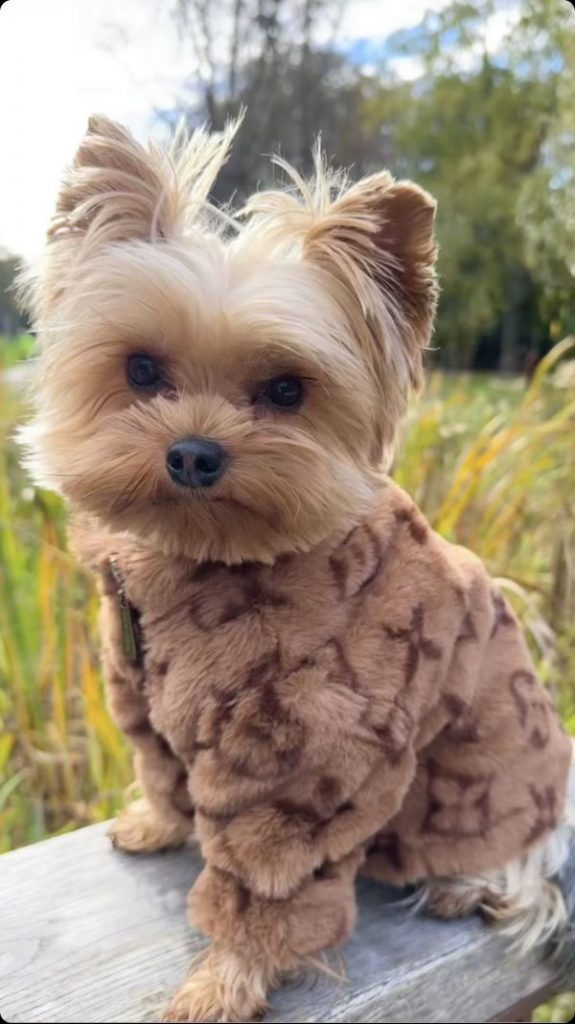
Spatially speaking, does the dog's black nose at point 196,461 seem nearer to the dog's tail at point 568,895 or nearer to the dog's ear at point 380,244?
the dog's ear at point 380,244

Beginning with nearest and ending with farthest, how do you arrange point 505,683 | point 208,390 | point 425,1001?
point 208,390
point 425,1001
point 505,683

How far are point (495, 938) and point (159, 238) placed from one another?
106cm

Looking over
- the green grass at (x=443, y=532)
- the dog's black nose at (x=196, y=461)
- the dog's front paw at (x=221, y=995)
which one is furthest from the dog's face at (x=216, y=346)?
the green grass at (x=443, y=532)

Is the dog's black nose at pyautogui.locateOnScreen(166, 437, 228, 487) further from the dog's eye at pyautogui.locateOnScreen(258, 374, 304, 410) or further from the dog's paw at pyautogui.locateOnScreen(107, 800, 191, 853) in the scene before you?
the dog's paw at pyautogui.locateOnScreen(107, 800, 191, 853)

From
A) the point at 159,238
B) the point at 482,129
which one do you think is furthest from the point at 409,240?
the point at 482,129

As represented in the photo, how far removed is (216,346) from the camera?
0.99m

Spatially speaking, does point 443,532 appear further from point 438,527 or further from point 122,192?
point 122,192

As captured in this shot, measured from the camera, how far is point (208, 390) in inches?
40.1

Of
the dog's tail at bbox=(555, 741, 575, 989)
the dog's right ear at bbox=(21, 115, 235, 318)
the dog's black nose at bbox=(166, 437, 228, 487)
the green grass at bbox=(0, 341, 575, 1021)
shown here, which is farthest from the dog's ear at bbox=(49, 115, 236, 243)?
the dog's tail at bbox=(555, 741, 575, 989)

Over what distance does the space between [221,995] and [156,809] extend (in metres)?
0.30

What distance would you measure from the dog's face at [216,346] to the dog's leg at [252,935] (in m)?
0.42

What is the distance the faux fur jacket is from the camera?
102 cm

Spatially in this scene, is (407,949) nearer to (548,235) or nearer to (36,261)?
(36,261)

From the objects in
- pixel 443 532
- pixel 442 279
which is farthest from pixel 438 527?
pixel 442 279
